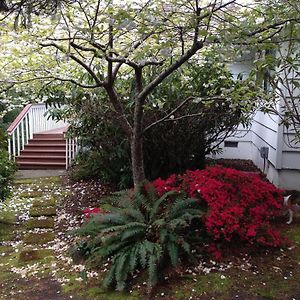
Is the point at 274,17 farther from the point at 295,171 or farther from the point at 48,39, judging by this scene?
the point at 295,171

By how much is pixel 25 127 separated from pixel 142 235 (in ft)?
22.6

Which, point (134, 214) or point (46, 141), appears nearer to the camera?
point (134, 214)

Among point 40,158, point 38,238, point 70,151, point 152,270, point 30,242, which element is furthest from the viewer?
point 40,158

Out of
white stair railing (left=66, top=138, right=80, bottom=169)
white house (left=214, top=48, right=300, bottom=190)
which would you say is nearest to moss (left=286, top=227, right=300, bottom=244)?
white house (left=214, top=48, right=300, bottom=190)

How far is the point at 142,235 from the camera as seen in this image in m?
3.28

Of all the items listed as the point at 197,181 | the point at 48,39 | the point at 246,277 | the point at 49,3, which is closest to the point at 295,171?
the point at 197,181

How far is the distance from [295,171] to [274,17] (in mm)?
2724

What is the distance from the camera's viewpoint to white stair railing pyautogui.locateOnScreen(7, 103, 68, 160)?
27.8ft

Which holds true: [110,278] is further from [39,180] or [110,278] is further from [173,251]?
[39,180]

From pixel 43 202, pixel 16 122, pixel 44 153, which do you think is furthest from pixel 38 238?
pixel 16 122

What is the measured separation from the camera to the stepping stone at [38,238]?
4.28 m

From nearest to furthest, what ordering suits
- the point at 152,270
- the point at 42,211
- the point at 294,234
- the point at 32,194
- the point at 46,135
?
the point at 152,270 → the point at 294,234 → the point at 42,211 → the point at 32,194 → the point at 46,135

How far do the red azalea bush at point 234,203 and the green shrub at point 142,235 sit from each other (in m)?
0.15

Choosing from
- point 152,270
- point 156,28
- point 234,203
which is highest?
point 156,28
